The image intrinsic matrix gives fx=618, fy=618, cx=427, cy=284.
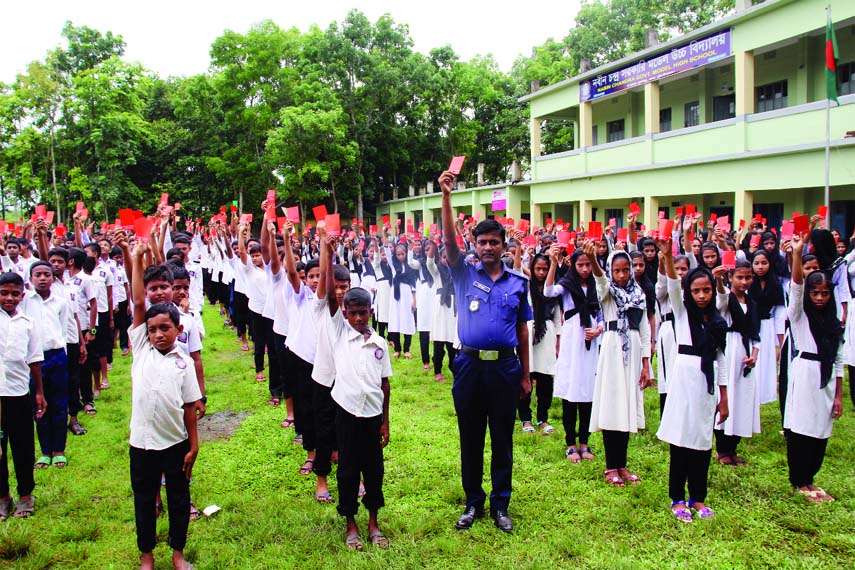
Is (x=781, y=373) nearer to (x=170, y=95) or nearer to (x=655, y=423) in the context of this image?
(x=655, y=423)

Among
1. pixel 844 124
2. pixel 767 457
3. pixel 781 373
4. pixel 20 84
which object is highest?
pixel 20 84

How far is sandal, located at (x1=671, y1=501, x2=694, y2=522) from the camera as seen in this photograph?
14.4 ft

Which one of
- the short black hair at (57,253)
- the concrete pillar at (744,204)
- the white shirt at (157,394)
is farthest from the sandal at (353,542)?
the concrete pillar at (744,204)

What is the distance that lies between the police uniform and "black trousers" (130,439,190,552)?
1834 millimetres

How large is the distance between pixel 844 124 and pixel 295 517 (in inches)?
538

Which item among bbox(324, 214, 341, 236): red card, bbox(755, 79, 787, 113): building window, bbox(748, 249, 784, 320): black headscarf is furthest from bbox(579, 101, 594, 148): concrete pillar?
bbox(324, 214, 341, 236): red card

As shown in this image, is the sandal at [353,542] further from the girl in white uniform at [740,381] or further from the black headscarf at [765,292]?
the black headscarf at [765,292]

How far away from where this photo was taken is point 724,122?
15.8 meters

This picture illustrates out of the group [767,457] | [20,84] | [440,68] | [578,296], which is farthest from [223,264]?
[440,68]

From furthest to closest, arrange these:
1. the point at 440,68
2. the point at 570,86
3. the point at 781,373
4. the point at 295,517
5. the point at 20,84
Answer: the point at 440,68 → the point at 20,84 → the point at 570,86 → the point at 781,373 → the point at 295,517

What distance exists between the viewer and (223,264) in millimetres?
12945

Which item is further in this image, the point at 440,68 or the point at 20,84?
the point at 440,68

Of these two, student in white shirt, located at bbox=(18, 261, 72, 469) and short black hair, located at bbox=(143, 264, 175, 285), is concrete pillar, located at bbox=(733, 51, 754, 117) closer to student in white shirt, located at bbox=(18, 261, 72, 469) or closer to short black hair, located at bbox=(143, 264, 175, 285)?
short black hair, located at bbox=(143, 264, 175, 285)

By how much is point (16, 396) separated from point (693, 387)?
4.89 metres
